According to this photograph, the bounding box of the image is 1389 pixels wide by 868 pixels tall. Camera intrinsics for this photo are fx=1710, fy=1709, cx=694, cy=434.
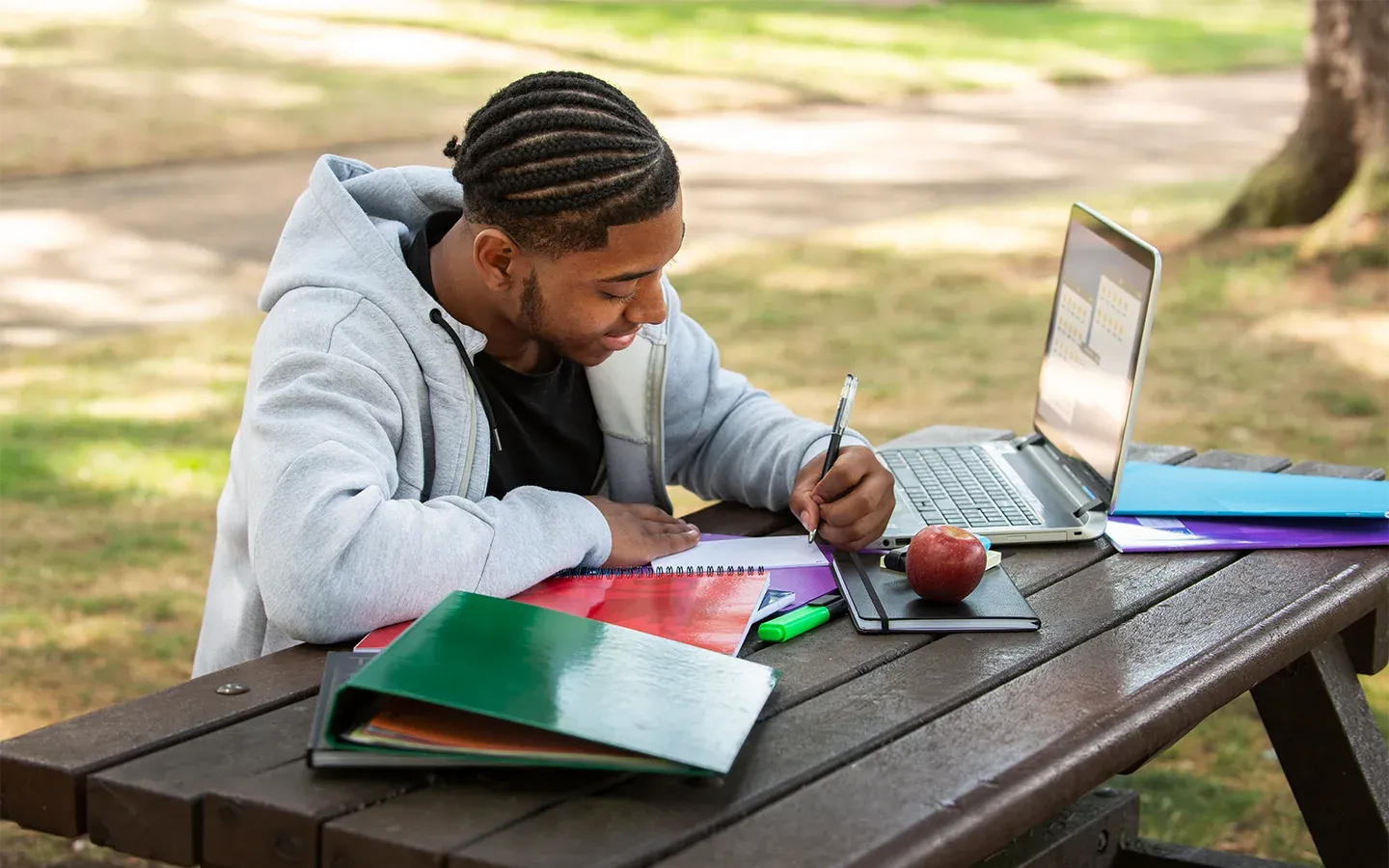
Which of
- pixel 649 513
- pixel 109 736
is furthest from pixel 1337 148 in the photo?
pixel 109 736

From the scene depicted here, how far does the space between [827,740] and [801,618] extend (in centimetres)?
38

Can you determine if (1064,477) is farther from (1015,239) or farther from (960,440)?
(1015,239)

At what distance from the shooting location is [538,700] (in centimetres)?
162

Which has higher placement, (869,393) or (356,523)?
(356,523)

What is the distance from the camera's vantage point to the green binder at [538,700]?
1.59 metres

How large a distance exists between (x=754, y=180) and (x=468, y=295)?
839cm

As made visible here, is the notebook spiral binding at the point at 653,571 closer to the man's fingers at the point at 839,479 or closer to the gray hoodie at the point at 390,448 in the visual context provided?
the gray hoodie at the point at 390,448

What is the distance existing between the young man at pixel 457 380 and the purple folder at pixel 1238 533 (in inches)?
15.1

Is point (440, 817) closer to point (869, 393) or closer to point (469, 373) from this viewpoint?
point (469, 373)

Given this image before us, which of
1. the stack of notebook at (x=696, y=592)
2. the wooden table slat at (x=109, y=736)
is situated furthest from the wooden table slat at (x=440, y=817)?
the stack of notebook at (x=696, y=592)

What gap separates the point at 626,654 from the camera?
5.83ft

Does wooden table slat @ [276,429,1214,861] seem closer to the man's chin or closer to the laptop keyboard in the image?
the laptop keyboard

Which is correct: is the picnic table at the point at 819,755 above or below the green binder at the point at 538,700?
below

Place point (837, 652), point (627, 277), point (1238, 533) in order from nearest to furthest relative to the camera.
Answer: point (837, 652)
point (627, 277)
point (1238, 533)
